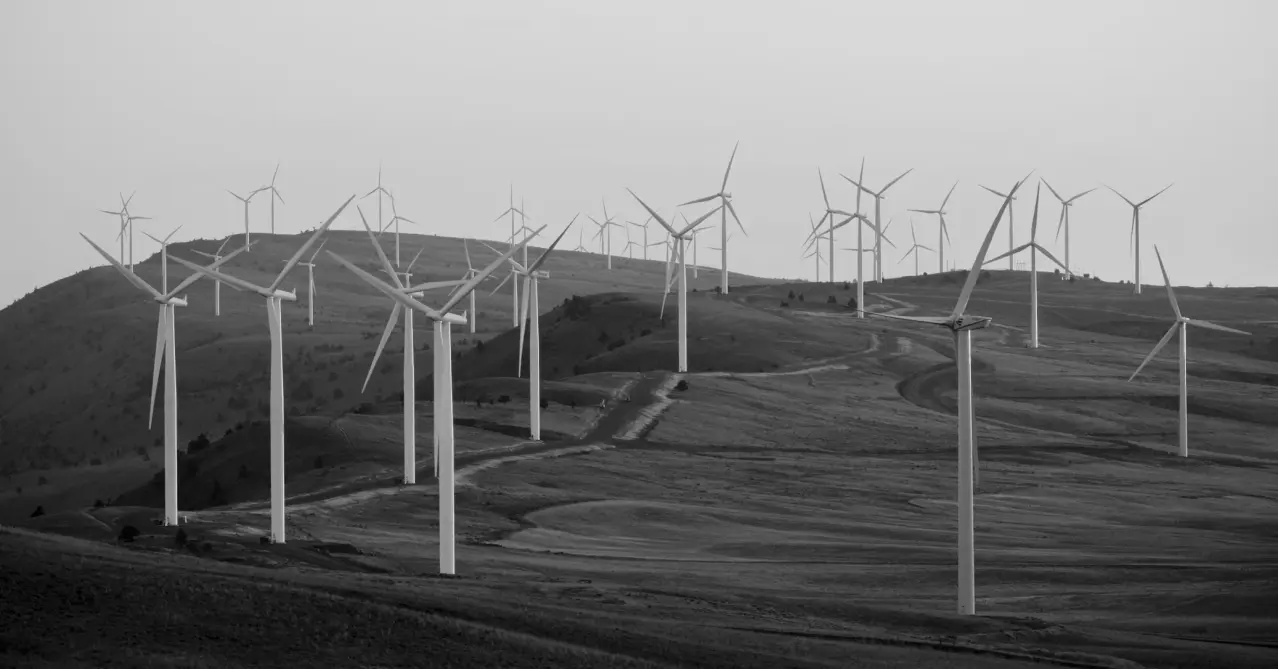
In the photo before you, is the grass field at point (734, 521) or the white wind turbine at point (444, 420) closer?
the grass field at point (734, 521)

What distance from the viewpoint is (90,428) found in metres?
166

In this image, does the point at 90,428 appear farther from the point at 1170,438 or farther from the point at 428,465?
the point at 1170,438

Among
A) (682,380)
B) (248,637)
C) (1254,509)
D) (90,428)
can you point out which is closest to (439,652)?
(248,637)

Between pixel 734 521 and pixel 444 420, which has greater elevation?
pixel 444 420

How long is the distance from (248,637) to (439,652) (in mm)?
5259

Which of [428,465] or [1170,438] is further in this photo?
[1170,438]

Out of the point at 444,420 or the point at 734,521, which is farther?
the point at 734,521

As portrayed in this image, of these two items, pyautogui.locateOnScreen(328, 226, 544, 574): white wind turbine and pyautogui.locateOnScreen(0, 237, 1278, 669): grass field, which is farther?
pyautogui.locateOnScreen(328, 226, 544, 574): white wind turbine

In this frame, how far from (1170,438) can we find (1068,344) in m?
45.9

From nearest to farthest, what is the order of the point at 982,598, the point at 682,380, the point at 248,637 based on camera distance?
the point at 248,637, the point at 982,598, the point at 682,380

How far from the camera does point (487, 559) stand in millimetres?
72812

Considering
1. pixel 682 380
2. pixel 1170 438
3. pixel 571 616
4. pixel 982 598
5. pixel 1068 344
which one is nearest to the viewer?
pixel 571 616

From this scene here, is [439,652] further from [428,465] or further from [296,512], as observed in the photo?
[428,465]

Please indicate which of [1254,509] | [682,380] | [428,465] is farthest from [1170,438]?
[428,465]
